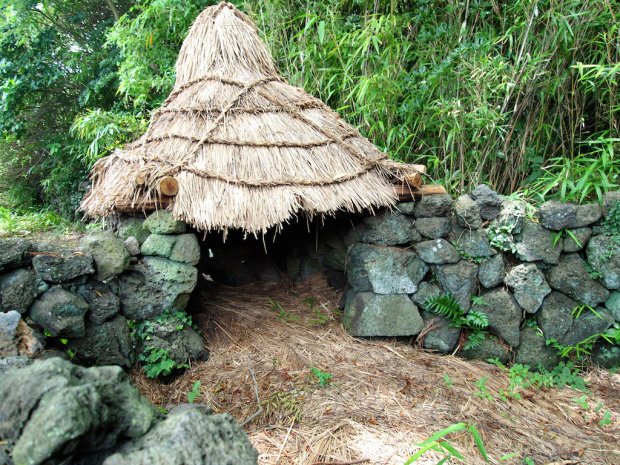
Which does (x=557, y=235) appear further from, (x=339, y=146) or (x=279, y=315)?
(x=279, y=315)

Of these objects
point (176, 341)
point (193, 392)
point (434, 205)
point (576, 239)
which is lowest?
point (193, 392)

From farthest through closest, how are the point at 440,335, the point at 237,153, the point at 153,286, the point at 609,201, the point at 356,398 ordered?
the point at 440,335
the point at 609,201
the point at 237,153
the point at 153,286
the point at 356,398

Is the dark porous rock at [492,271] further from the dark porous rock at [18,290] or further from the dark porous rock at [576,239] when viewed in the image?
the dark porous rock at [18,290]

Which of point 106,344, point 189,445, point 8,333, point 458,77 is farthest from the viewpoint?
point 458,77

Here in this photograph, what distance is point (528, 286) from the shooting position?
3439mm

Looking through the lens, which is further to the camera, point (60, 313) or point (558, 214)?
point (558, 214)

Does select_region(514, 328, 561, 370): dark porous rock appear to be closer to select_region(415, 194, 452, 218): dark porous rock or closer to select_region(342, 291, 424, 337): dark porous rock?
select_region(342, 291, 424, 337): dark porous rock

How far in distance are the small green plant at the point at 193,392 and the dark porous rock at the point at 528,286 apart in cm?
232

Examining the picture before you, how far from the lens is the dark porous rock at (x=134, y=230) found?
306 cm

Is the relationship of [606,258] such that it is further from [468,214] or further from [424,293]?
[424,293]

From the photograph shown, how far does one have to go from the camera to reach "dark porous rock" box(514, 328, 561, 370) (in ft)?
11.3

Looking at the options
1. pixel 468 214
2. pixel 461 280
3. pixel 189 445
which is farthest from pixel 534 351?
pixel 189 445

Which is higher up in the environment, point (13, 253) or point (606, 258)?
point (606, 258)

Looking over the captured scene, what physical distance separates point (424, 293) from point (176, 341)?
70.5 inches
